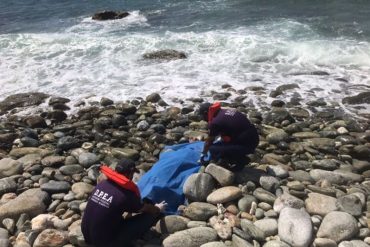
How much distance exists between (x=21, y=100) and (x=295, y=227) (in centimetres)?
978

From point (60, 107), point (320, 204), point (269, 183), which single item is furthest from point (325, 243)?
point (60, 107)

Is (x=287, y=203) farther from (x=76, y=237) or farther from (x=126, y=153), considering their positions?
(x=126, y=153)

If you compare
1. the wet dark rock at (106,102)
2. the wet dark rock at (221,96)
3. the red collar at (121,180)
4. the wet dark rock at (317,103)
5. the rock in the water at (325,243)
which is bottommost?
the wet dark rock at (317,103)

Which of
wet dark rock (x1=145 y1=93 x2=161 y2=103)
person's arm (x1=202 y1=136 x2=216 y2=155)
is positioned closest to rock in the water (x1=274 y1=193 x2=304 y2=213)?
person's arm (x1=202 y1=136 x2=216 y2=155)

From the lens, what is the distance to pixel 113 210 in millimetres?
5703

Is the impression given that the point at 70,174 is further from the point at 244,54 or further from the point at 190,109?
the point at 244,54

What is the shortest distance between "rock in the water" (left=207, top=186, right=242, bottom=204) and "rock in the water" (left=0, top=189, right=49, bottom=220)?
2.85 metres

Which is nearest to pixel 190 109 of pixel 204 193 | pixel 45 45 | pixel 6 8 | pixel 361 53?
pixel 204 193

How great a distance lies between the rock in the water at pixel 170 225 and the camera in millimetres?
6438

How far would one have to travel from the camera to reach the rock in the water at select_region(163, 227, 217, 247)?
6.10 meters

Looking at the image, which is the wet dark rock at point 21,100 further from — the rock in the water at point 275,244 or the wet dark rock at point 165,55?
the rock in the water at point 275,244

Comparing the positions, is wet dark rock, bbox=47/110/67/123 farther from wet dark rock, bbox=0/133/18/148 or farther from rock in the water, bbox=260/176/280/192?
rock in the water, bbox=260/176/280/192

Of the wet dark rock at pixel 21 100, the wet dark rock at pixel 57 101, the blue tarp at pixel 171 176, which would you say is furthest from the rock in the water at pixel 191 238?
the wet dark rock at pixel 21 100

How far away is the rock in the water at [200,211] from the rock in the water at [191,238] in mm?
412
